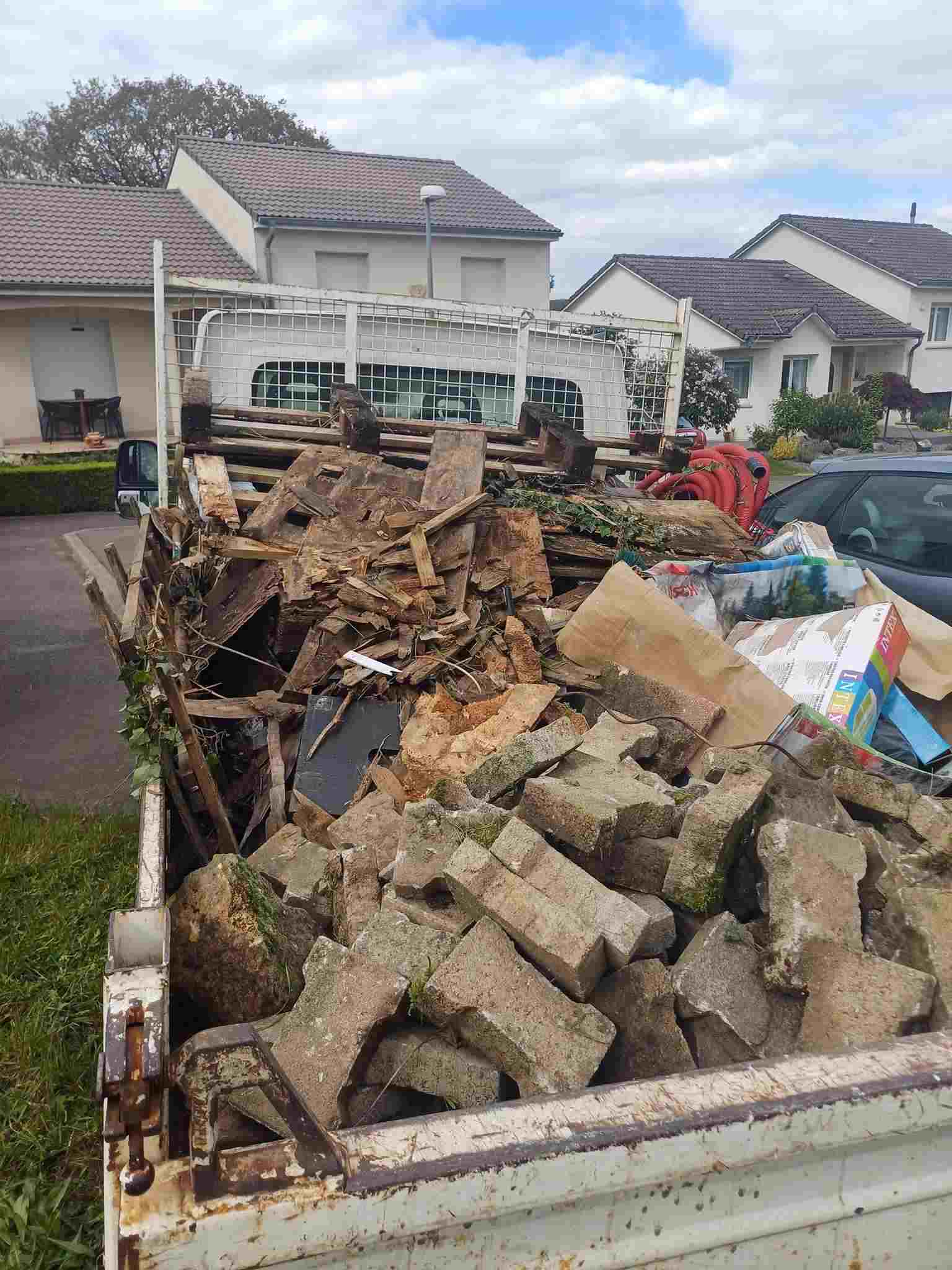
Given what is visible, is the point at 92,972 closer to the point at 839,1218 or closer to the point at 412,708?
the point at 412,708

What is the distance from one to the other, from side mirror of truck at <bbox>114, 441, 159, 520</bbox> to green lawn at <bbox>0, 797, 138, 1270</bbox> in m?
2.86

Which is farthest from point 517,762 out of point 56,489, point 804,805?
point 56,489

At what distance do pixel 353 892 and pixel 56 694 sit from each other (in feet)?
18.0

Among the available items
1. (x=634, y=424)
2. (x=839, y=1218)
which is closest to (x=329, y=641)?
(x=839, y=1218)

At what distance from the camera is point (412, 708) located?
361 cm

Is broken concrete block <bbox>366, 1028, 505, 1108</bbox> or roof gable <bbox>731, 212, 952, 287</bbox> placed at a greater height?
roof gable <bbox>731, 212, 952, 287</bbox>

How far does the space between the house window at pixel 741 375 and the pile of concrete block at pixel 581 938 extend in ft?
93.8

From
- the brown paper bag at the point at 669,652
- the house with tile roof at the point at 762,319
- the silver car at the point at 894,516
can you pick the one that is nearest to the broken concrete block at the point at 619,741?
the brown paper bag at the point at 669,652

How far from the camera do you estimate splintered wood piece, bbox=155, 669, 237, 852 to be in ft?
9.05

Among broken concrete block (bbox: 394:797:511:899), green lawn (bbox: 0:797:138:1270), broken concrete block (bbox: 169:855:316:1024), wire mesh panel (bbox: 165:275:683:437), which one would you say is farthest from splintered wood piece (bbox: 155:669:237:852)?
wire mesh panel (bbox: 165:275:683:437)

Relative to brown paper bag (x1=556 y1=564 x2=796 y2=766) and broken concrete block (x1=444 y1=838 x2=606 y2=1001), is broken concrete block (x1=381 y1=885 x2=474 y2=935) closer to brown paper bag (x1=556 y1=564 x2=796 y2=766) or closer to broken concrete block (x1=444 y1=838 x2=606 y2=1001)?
broken concrete block (x1=444 y1=838 x2=606 y2=1001)

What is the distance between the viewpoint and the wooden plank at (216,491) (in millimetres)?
4273

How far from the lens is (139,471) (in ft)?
23.8

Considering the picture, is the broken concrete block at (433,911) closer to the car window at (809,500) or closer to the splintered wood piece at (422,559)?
the splintered wood piece at (422,559)
